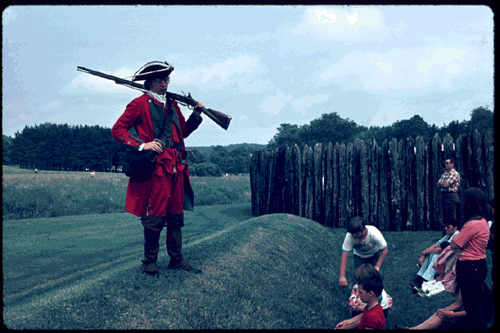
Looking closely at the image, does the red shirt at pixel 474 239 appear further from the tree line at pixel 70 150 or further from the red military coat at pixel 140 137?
the tree line at pixel 70 150

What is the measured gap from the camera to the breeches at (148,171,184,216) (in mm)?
3732

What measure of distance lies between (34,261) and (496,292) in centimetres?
595

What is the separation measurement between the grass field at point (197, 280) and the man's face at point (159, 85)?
6.25ft

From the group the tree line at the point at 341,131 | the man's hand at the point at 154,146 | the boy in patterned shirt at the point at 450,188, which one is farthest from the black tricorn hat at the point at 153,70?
the tree line at the point at 341,131

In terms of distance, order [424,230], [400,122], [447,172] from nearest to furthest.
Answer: [447,172]
[424,230]
[400,122]

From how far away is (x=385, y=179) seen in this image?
30.9ft

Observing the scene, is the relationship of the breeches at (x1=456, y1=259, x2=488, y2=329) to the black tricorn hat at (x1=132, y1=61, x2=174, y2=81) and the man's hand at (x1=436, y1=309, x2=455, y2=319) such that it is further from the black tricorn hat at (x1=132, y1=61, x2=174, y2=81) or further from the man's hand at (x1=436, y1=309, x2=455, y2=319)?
the black tricorn hat at (x1=132, y1=61, x2=174, y2=81)

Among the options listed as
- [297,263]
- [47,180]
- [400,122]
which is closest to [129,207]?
[297,263]

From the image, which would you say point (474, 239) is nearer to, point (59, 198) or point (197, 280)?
point (197, 280)

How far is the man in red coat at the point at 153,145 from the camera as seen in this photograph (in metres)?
3.64

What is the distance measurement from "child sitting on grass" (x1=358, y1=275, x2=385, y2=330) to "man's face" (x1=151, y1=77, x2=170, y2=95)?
2630mm

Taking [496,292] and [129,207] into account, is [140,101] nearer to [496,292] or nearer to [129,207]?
[129,207]

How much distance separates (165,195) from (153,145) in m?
0.55
